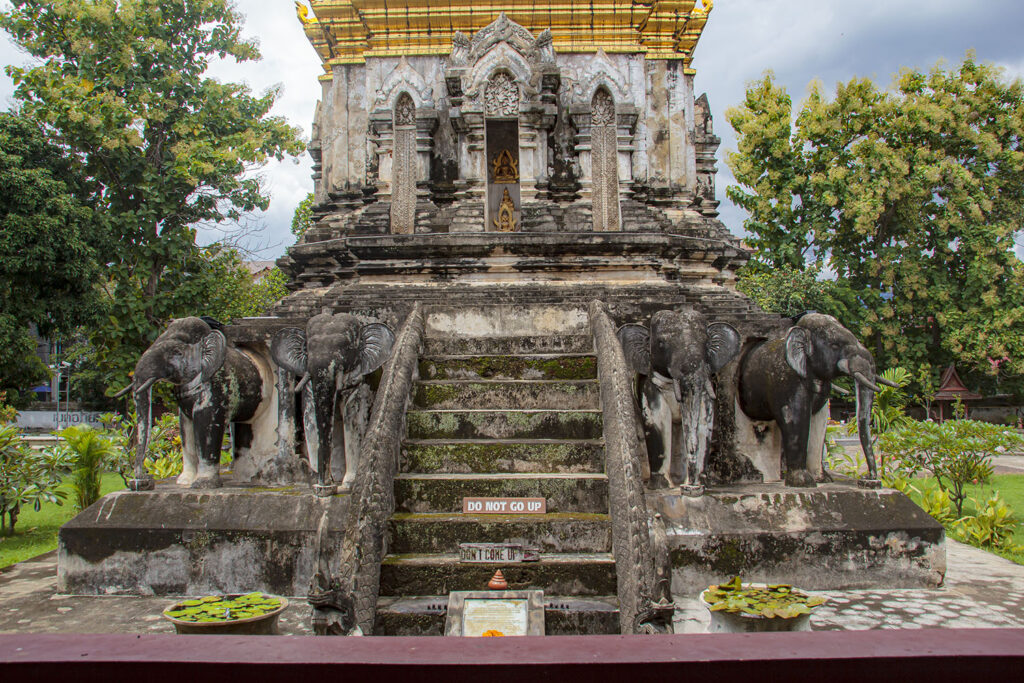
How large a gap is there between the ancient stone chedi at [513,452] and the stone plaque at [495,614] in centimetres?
42

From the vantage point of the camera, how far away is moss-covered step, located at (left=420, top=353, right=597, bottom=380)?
21.3ft

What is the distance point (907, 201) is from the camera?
24266 mm

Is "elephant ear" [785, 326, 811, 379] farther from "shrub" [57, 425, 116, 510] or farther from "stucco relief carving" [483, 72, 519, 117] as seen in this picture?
"shrub" [57, 425, 116, 510]

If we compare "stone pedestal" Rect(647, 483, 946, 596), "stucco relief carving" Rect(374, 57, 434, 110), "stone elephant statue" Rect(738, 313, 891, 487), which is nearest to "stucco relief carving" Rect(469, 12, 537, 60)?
"stucco relief carving" Rect(374, 57, 434, 110)

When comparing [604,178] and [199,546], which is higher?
[604,178]

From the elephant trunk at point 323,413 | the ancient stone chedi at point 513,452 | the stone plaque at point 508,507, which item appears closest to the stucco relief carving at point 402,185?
the ancient stone chedi at point 513,452

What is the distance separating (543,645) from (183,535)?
4.80 metres

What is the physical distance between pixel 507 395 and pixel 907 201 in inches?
907

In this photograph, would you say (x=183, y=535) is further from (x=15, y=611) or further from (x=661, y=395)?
(x=661, y=395)

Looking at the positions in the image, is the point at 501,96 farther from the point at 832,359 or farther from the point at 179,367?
the point at 832,359

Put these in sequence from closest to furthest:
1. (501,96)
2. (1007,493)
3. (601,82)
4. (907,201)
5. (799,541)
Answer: (799,541) < (501,96) < (601,82) < (1007,493) < (907,201)

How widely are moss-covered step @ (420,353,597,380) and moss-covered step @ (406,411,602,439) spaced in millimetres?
631

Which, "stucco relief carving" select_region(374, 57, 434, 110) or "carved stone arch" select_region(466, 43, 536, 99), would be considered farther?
"stucco relief carving" select_region(374, 57, 434, 110)

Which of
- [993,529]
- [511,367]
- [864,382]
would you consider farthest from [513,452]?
[993,529]
